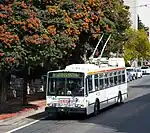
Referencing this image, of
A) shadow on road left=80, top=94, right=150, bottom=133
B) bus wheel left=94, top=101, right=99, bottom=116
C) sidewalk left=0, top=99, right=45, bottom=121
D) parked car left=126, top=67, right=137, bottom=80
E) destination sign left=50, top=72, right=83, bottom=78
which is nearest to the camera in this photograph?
shadow on road left=80, top=94, right=150, bottom=133

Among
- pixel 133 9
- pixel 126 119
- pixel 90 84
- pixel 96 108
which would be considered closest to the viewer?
pixel 126 119

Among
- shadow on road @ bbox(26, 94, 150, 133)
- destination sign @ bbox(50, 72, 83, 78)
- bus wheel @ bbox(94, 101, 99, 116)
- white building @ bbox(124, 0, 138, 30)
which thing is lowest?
shadow on road @ bbox(26, 94, 150, 133)

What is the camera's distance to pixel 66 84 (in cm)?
2136

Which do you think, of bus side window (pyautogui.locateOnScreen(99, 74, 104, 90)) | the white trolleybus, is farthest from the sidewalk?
bus side window (pyautogui.locateOnScreen(99, 74, 104, 90))

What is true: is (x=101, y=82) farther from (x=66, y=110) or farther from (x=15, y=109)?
(x=15, y=109)

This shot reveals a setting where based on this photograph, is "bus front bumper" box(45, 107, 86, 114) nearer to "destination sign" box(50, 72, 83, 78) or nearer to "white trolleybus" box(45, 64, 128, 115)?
"white trolleybus" box(45, 64, 128, 115)

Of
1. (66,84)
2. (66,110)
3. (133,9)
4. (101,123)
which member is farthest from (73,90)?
(133,9)

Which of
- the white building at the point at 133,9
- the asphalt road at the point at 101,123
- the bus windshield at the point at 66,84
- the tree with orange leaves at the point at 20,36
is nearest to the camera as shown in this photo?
the asphalt road at the point at 101,123

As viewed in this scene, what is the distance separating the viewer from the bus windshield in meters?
21.2

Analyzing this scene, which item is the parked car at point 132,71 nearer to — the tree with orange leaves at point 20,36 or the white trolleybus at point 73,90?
the white trolleybus at point 73,90

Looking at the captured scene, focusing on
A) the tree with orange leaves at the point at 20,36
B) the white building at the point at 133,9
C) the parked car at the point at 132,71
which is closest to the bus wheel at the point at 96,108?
the tree with orange leaves at the point at 20,36

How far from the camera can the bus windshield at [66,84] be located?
2119cm

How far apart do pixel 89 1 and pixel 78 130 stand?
1328cm

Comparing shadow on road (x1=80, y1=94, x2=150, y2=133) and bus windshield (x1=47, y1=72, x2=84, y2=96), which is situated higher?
bus windshield (x1=47, y1=72, x2=84, y2=96)
